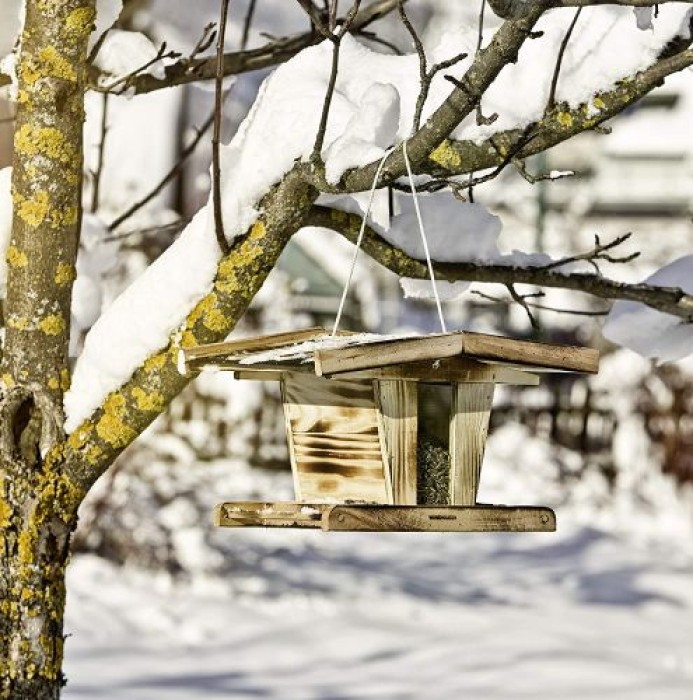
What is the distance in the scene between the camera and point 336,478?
2.41 m

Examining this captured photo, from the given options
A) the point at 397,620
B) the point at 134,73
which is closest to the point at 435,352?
the point at 134,73

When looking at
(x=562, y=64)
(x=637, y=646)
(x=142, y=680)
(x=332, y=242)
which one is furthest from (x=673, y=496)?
(x=562, y=64)

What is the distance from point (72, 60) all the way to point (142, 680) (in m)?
3.56

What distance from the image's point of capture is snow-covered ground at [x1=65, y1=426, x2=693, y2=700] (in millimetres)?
5527

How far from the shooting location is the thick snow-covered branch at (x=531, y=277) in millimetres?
2939

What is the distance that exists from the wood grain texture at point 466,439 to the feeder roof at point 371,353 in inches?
5.5

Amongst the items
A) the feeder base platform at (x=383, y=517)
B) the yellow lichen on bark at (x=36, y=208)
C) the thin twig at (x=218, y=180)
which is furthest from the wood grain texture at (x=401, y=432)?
the yellow lichen on bark at (x=36, y=208)

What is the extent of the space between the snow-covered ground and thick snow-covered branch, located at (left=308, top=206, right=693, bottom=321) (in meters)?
2.74

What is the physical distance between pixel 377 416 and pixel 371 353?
1.06 ft

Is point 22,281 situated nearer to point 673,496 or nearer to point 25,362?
point 25,362

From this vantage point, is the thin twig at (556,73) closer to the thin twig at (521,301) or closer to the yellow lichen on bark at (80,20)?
the thin twig at (521,301)

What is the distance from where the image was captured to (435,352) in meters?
2.00

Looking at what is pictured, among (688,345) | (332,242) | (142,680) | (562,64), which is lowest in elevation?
(142,680)

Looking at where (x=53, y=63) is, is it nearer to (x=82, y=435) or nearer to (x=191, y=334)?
(x=191, y=334)
